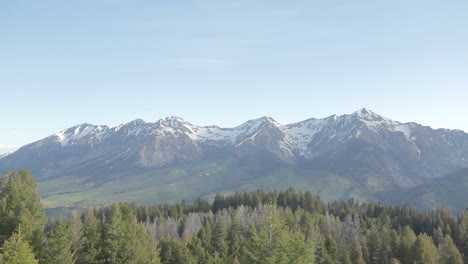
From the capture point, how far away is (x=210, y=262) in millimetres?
73812

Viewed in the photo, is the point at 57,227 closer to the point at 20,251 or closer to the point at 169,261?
the point at 20,251

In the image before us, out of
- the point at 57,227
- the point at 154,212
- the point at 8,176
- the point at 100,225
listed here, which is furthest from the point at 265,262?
the point at 154,212

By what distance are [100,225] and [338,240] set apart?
89.7m

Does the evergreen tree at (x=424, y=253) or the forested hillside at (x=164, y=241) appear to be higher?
the forested hillside at (x=164, y=241)

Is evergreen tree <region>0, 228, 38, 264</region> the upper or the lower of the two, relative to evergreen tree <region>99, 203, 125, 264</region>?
upper

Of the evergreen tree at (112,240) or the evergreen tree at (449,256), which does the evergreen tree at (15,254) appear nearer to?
the evergreen tree at (112,240)

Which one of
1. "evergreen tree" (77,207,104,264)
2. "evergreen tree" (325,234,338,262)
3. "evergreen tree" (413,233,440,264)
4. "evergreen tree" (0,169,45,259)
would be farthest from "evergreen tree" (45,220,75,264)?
"evergreen tree" (413,233,440,264)

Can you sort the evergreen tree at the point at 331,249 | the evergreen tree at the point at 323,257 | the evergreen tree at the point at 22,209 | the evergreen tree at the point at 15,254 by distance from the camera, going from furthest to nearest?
the evergreen tree at the point at 331,249 → the evergreen tree at the point at 323,257 → the evergreen tree at the point at 22,209 → the evergreen tree at the point at 15,254

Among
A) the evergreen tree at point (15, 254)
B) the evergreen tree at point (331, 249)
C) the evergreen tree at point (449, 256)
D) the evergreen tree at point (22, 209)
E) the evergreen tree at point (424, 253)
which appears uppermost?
the evergreen tree at point (22, 209)

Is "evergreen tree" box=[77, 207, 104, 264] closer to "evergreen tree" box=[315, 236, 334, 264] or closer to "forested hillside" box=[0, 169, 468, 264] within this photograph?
"forested hillside" box=[0, 169, 468, 264]

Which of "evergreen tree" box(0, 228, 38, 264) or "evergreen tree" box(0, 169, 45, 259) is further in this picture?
"evergreen tree" box(0, 169, 45, 259)

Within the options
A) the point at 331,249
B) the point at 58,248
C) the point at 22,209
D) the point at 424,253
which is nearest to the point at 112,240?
the point at 58,248

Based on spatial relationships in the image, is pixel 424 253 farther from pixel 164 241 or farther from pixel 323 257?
pixel 164 241

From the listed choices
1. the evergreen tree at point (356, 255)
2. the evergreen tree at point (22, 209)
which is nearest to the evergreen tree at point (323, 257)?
the evergreen tree at point (356, 255)
